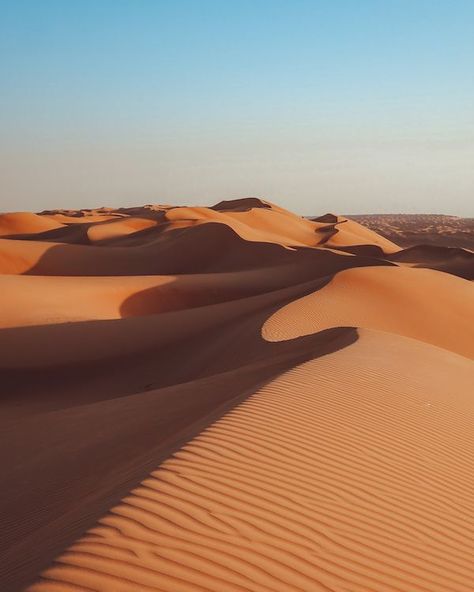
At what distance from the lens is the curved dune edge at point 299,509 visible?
114 inches

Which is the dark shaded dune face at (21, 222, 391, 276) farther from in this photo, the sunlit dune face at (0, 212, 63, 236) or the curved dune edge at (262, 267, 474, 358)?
the sunlit dune face at (0, 212, 63, 236)

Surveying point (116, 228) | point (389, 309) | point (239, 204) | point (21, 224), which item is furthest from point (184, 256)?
point (239, 204)

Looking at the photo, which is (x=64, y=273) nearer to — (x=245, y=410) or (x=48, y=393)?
(x=48, y=393)

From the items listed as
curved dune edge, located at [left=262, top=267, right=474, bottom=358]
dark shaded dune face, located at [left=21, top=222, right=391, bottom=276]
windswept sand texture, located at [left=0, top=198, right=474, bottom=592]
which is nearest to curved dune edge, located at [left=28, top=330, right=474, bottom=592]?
windswept sand texture, located at [left=0, top=198, right=474, bottom=592]

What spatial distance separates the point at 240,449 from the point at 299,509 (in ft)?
2.71

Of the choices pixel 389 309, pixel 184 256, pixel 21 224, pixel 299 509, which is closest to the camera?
pixel 299 509

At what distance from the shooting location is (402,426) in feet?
18.6

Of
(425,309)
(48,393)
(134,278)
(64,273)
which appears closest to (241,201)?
(64,273)

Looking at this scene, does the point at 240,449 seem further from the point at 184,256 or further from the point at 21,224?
the point at 21,224

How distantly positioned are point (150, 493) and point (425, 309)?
1354cm

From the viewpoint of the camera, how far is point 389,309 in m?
15.4

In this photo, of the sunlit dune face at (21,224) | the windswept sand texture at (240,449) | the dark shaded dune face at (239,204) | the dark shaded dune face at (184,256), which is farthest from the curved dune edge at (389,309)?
the dark shaded dune face at (239,204)

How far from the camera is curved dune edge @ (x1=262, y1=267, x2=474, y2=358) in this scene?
13.2m

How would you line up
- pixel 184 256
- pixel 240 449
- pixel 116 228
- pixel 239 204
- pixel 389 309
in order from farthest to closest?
pixel 239 204
pixel 116 228
pixel 184 256
pixel 389 309
pixel 240 449
